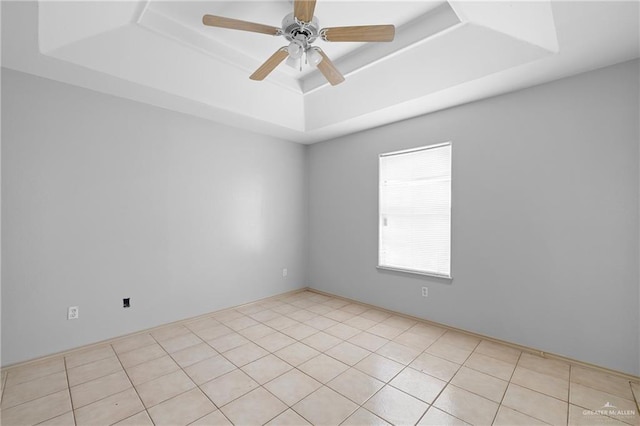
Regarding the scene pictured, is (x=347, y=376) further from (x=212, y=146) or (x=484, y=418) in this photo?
(x=212, y=146)

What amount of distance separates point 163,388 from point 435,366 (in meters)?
2.26

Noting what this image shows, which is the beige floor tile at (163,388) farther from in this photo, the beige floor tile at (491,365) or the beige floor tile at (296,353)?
the beige floor tile at (491,365)

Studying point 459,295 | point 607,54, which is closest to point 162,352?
point 459,295

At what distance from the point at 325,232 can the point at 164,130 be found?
2.70 m

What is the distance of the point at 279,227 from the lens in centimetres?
462

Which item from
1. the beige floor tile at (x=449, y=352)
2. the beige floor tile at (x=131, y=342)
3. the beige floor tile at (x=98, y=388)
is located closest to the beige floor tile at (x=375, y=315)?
the beige floor tile at (x=449, y=352)

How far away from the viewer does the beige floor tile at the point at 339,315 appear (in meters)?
3.68

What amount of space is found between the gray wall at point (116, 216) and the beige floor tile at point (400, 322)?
1946 mm

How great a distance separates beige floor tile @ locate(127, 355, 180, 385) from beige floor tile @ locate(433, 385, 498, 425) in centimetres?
219

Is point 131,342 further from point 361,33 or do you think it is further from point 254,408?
point 361,33

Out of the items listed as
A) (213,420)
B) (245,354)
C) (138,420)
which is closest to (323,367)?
(245,354)

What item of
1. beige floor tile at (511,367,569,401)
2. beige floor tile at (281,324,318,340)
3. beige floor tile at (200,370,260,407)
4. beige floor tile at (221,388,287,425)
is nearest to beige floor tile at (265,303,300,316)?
beige floor tile at (281,324,318,340)

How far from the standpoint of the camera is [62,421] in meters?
1.83

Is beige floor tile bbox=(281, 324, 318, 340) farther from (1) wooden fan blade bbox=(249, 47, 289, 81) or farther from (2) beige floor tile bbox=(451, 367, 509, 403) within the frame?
(1) wooden fan blade bbox=(249, 47, 289, 81)
